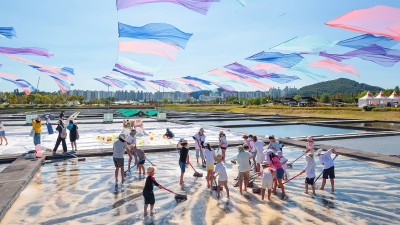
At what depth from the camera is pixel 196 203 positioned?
824 cm

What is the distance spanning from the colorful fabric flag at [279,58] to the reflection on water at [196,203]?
707cm

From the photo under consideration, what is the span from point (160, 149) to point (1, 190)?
337 inches

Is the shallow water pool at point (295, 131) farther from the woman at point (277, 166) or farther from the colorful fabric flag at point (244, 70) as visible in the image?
the woman at point (277, 166)

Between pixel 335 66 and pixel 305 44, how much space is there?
4319mm

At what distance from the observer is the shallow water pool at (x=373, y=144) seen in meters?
16.9

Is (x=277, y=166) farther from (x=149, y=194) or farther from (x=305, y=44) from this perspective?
(x=305, y=44)

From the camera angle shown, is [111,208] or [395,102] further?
[395,102]

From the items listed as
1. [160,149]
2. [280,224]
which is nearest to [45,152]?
[160,149]

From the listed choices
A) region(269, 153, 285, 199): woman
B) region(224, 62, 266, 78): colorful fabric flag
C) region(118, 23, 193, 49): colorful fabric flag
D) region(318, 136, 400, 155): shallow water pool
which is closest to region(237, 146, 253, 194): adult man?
region(269, 153, 285, 199): woman

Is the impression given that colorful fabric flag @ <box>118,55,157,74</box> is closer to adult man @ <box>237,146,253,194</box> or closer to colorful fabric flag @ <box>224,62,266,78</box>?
colorful fabric flag @ <box>224,62,266,78</box>

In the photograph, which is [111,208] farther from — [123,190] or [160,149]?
[160,149]

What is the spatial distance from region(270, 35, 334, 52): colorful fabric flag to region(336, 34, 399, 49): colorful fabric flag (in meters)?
1.08

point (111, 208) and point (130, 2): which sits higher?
point (130, 2)

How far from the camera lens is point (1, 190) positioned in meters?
8.64
